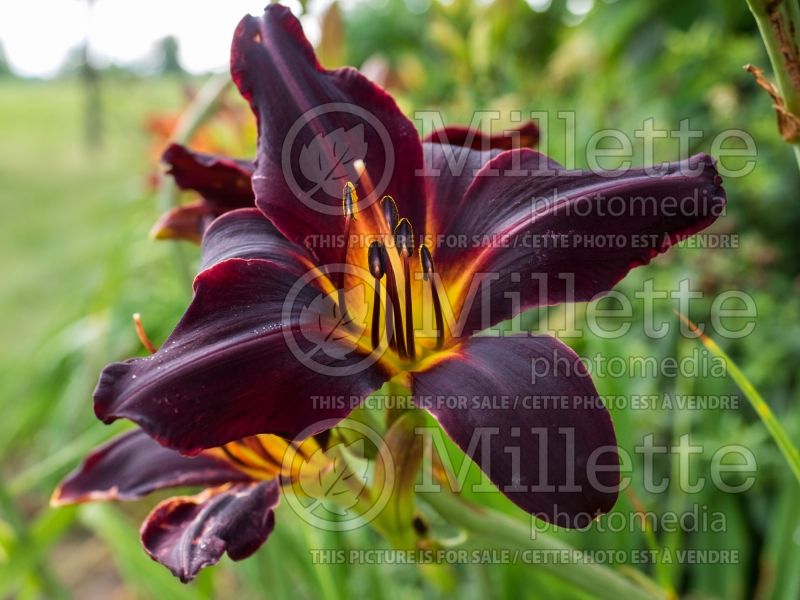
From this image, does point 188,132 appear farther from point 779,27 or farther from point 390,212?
point 779,27

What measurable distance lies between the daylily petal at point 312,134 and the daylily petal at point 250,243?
0.04 feet

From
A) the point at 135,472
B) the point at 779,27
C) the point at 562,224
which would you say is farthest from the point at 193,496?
the point at 779,27

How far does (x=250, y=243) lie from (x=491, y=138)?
193 mm

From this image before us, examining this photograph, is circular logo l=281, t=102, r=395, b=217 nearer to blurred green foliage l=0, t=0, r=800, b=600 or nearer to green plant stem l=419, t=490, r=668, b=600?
green plant stem l=419, t=490, r=668, b=600

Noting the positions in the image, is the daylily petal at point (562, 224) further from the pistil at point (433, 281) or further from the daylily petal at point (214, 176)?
the daylily petal at point (214, 176)

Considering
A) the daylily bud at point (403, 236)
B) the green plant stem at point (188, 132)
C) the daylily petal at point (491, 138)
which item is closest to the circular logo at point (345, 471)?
the daylily bud at point (403, 236)

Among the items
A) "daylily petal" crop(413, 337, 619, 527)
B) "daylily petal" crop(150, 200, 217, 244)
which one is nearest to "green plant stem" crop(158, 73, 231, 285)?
"daylily petal" crop(150, 200, 217, 244)

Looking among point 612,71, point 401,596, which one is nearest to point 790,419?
point 401,596

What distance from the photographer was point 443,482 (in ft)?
1.43

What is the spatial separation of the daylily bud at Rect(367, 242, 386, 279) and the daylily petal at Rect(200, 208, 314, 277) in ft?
0.14

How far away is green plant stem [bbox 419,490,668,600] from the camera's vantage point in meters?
0.41

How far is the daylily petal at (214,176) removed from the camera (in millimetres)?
452

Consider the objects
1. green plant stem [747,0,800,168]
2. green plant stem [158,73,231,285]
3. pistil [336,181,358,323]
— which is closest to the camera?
green plant stem [747,0,800,168]

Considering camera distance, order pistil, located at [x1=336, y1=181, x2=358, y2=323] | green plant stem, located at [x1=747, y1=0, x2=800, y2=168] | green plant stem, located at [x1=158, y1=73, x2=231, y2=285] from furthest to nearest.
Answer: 1. green plant stem, located at [x1=158, y1=73, x2=231, y2=285]
2. pistil, located at [x1=336, y1=181, x2=358, y2=323]
3. green plant stem, located at [x1=747, y1=0, x2=800, y2=168]
